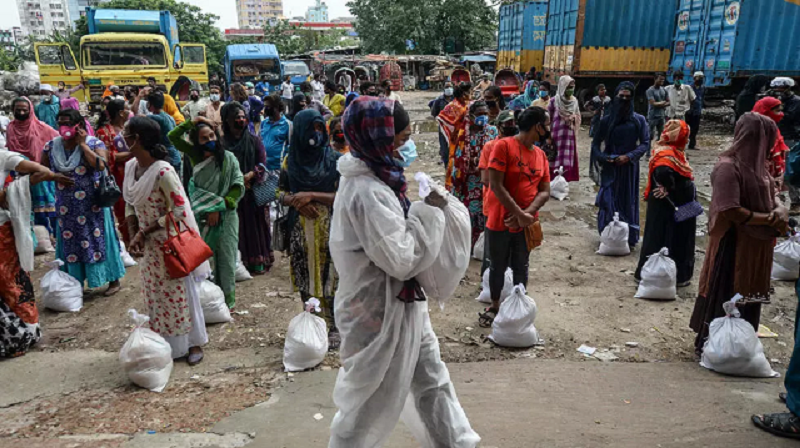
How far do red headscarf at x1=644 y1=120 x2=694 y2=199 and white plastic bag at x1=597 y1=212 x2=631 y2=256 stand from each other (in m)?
1.37

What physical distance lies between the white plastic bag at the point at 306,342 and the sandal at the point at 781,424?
8.40ft

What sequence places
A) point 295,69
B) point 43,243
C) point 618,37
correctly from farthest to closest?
point 295,69
point 618,37
point 43,243

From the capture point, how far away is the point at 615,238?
595 centimetres

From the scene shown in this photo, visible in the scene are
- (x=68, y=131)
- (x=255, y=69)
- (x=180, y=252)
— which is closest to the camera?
(x=180, y=252)

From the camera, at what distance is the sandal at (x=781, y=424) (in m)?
2.74

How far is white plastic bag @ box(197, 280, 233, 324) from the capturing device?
14.1ft

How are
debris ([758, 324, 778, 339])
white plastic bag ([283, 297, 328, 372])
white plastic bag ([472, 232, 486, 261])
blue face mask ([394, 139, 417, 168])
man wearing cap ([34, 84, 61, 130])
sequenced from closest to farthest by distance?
blue face mask ([394, 139, 417, 168])
white plastic bag ([283, 297, 328, 372])
debris ([758, 324, 778, 339])
white plastic bag ([472, 232, 486, 261])
man wearing cap ([34, 84, 61, 130])

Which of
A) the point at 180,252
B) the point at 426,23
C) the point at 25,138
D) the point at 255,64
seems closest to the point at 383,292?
the point at 180,252

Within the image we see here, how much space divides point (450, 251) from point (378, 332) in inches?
17.6

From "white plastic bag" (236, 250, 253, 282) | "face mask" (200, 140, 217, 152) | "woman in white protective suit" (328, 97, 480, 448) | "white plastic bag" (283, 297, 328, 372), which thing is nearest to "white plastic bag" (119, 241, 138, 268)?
"white plastic bag" (236, 250, 253, 282)

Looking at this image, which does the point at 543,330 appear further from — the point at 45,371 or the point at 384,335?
the point at 45,371

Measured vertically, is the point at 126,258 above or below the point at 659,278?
below

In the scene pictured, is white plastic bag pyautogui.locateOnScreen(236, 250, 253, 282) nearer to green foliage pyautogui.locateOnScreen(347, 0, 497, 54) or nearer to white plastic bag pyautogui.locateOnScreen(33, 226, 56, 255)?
white plastic bag pyautogui.locateOnScreen(33, 226, 56, 255)

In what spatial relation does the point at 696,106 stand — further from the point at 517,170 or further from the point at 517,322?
the point at 517,322
